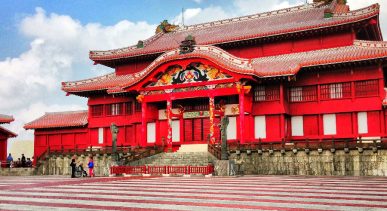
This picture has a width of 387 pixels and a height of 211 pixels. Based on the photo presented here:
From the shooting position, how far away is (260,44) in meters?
37.5

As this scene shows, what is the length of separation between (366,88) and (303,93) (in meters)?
4.46

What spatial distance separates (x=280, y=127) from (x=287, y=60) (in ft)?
17.6

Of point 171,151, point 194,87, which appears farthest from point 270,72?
point 171,151

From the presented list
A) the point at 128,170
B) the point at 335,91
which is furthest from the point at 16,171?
the point at 335,91

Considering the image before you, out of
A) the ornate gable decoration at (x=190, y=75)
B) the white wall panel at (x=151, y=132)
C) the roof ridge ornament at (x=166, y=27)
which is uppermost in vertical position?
the roof ridge ornament at (x=166, y=27)

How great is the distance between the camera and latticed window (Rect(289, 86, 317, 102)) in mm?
33594

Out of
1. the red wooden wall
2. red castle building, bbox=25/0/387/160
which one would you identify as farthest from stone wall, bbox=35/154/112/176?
the red wooden wall

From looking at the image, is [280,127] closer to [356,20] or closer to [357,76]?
[357,76]

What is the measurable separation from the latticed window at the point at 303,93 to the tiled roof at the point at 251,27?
4.54 metres

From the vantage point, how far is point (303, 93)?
34000 mm

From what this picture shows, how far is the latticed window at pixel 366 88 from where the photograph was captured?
3156 cm

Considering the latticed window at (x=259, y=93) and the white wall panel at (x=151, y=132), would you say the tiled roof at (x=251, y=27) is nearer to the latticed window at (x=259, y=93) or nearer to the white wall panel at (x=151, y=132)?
the latticed window at (x=259, y=93)

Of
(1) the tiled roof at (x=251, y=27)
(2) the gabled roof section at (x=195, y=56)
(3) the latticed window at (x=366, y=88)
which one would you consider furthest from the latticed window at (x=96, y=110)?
A: (3) the latticed window at (x=366, y=88)

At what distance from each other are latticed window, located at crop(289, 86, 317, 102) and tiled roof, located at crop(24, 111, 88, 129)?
19291 millimetres
